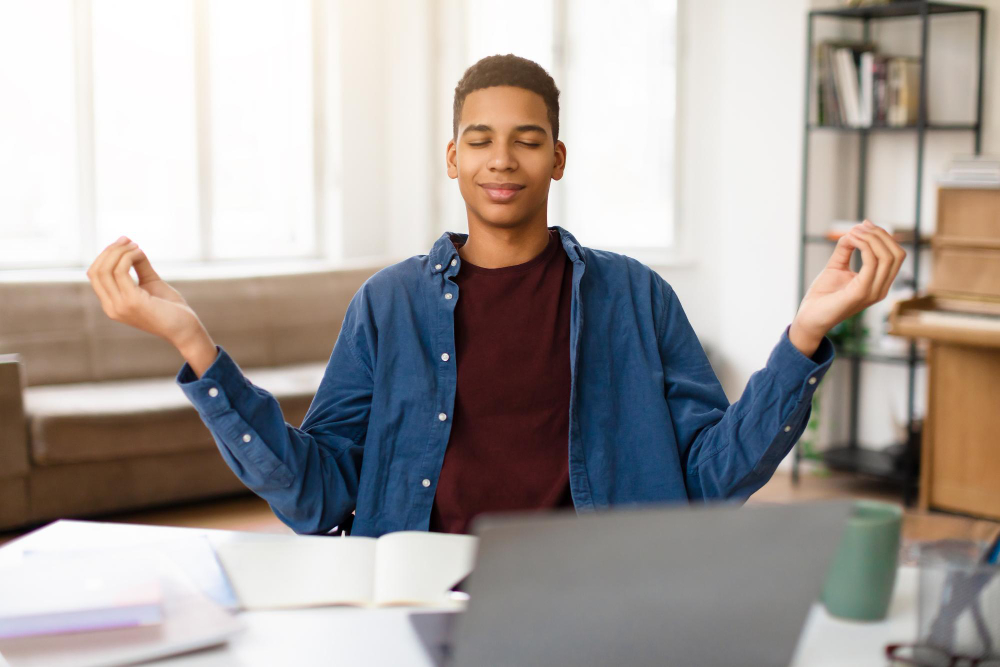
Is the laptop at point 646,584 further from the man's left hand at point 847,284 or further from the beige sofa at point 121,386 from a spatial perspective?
the beige sofa at point 121,386

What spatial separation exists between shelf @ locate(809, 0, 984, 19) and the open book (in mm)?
3209

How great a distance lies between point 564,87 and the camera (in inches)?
198

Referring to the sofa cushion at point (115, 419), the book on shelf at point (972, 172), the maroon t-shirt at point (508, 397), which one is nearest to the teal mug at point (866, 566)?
the maroon t-shirt at point (508, 397)

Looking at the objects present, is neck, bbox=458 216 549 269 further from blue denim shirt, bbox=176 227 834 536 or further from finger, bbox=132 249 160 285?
finger, bbox=132 249 160 285

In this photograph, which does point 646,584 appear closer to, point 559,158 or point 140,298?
point 140,298

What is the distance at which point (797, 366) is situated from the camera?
123cm

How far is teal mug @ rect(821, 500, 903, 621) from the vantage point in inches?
35.7

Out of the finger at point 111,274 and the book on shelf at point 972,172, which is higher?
the book on shelf at point 972,172

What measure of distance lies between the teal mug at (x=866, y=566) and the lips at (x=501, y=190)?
0.67 meters

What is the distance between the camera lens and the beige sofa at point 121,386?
3.54 meters

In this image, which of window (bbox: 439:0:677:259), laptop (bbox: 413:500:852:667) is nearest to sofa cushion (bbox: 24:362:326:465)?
window (bbox: 439:0:677:259)

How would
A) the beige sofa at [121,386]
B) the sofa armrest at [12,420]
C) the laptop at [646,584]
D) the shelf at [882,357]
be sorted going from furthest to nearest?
the shelf at [882,357] → the beige sofa at [121,386] → the sofa armrest at [12,420] → the laptop at [646,584]

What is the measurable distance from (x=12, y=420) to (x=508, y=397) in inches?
101

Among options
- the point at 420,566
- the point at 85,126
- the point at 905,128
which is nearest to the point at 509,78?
the point at 420,566
